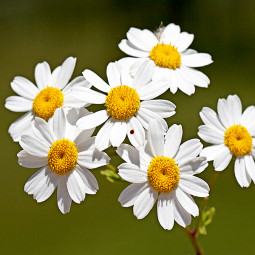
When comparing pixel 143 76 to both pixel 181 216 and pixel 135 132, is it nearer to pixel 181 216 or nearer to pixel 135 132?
pixel 135 132

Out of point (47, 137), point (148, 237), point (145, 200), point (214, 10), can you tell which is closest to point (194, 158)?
point (145, 200)

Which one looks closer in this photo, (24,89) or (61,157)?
(61,157)

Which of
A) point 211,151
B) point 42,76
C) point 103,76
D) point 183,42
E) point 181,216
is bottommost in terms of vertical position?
point 181,216

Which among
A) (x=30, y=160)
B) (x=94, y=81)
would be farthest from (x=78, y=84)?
(x=30, y=160)

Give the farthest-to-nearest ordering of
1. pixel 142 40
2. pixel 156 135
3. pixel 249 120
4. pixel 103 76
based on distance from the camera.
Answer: pixel 103 76 → pixel 142 40 → pixel 249 120 → pixel 156 135

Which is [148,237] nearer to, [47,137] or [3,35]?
[47,137]

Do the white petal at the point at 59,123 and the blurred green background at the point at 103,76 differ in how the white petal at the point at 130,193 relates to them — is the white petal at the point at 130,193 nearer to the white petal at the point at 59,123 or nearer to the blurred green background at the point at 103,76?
the white petal at the point at 59,123

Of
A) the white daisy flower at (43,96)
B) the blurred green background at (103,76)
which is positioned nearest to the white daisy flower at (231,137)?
the white daisy flower at (43,96)
